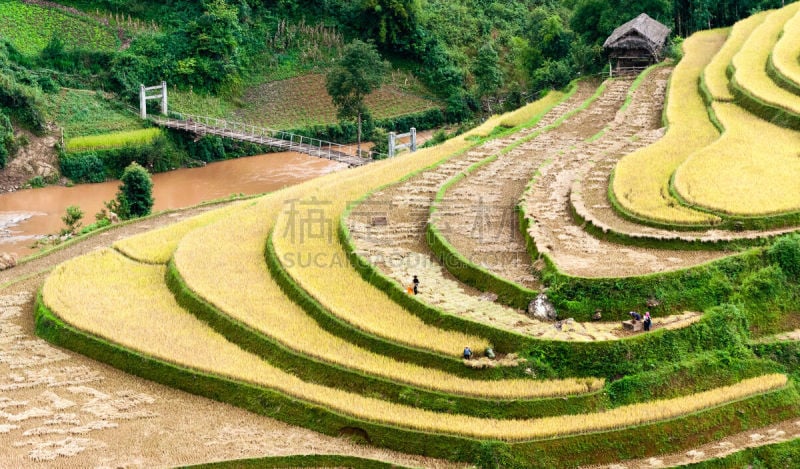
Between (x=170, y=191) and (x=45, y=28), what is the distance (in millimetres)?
12328

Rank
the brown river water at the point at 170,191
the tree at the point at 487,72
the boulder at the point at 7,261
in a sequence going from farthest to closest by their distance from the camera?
the tree at the point at 487,72 < the brown river water at the point at 170,191 < the boulder at the point at 7,261

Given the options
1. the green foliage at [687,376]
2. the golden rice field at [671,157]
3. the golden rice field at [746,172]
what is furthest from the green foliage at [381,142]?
the green foliage at [687,376]

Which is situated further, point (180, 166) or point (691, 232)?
point (180, 166)

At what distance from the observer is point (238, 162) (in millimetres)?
43375

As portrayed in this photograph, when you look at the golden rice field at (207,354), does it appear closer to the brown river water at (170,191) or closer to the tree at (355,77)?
the brown river water at (170,191)

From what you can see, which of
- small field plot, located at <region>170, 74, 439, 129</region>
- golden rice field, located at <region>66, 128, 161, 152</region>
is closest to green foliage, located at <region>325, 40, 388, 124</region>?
small field plot, located at <region>170, 74, 439, 129</region>

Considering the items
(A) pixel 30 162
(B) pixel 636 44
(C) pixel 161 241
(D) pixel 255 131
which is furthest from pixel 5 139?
(B) pixel 636 44

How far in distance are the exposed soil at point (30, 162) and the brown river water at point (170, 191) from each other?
0.60 meters

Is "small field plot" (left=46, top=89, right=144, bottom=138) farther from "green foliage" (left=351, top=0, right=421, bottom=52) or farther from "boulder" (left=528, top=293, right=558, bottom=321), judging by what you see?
"boulder" (left=528, top=293, right=558, bottom=321)

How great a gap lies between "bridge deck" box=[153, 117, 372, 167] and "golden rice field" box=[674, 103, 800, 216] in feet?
51.6

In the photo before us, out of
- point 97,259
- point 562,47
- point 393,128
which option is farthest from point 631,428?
point 393,128

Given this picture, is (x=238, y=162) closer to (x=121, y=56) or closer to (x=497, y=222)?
(x=121, y=56)

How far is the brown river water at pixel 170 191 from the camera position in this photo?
3397cm

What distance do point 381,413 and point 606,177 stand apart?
444 inches
